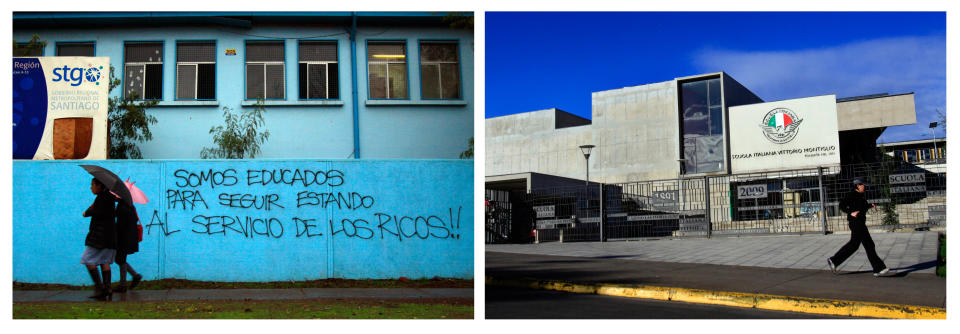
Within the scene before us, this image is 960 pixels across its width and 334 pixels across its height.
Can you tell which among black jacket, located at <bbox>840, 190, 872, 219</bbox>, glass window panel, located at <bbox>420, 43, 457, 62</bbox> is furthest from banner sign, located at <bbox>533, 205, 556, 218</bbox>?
black jacket, located at <bbox>840, 190, 872, 219</bbox>

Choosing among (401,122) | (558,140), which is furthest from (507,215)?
(558,140)

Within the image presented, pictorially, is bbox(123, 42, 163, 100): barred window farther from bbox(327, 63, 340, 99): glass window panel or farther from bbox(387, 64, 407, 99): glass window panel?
bbox(387, 64, 407, 99): glass window panel

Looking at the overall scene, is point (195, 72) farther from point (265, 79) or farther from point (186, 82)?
point (265, 79)

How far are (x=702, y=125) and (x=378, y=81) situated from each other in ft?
97.8

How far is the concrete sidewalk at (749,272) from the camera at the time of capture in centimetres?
778

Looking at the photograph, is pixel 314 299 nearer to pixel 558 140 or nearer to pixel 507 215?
pixel 507 215

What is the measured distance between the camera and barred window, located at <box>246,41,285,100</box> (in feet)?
49.4

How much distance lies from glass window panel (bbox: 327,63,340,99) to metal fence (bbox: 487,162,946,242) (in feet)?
20.7

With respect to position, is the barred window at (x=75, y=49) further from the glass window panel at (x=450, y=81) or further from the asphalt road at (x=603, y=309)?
the asphalt road at (x=603, y=309)

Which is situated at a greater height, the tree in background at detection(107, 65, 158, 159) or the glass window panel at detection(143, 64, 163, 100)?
the glass window panel at detection(143, 64, 163, 100)

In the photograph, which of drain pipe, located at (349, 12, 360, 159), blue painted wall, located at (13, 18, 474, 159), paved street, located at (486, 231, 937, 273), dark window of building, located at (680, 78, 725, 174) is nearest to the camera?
paved street, located at (486, 231, 937, 273)

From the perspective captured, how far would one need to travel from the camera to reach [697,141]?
41281mm

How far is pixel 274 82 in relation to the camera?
596 inches

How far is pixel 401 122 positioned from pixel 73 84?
19.6 feet
